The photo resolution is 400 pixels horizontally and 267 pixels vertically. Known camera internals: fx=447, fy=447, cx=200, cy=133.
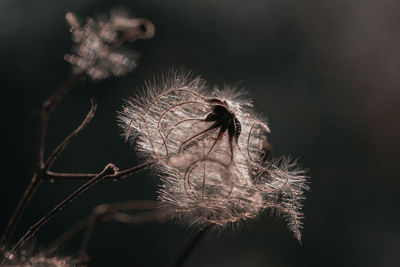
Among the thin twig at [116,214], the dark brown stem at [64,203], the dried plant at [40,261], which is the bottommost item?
the dried plant at [40,261]

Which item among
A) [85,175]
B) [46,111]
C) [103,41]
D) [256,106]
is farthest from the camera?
[256,106]

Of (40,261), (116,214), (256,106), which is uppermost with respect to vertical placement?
(256,106)

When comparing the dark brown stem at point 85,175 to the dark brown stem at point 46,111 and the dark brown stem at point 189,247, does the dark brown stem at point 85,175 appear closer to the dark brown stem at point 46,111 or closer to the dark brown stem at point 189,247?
the dark brown stem at point 46,111

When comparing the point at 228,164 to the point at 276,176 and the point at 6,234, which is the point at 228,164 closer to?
the point at 276,176

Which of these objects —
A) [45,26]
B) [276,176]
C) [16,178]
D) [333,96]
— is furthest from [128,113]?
[45,26]

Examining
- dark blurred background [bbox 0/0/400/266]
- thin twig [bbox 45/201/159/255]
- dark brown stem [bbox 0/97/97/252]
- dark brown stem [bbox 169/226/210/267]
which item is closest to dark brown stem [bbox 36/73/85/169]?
dark brown stem [bbox 0/97/97/252]

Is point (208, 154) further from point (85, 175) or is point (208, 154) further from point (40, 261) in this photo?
point (40, 261)

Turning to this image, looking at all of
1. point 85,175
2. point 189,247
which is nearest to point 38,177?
point 85,175

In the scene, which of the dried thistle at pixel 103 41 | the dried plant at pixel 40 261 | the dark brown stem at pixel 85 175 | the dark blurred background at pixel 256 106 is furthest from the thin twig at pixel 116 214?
the dark blurred background at pixel 256 106
